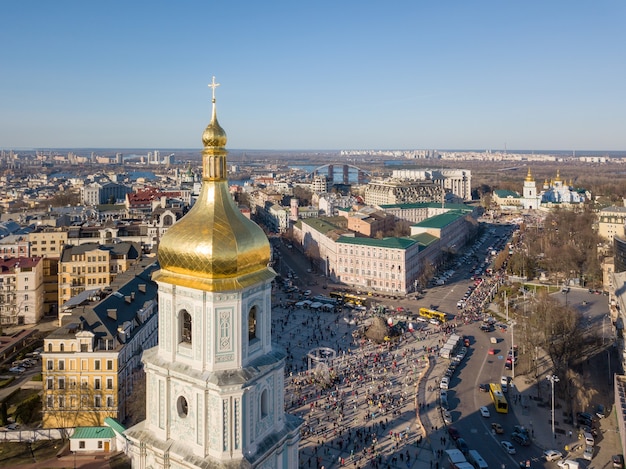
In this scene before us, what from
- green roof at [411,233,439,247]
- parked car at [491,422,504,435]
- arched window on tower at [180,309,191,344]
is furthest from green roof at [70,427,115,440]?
green roof at [411,233,439,247]

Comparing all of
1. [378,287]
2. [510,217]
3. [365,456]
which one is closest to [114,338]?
[365,456]

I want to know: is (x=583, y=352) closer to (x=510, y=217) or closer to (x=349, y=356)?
(x=349, y=356)

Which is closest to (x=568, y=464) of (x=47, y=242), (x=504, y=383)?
(x=504, y=383)

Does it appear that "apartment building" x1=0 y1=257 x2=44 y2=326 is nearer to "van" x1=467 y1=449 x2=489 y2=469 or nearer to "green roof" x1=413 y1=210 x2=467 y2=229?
"van" x1=467 y1=449 x2=489 y2=469

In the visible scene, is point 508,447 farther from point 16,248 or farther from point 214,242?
point 16,248

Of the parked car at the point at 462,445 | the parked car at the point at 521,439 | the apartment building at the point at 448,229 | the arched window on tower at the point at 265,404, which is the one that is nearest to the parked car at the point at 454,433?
the parked car at the point at 462,445
